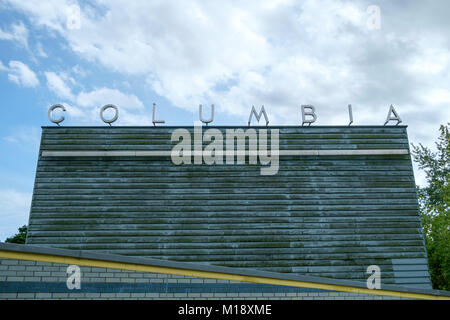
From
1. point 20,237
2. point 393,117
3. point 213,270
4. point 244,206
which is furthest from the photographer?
point 20,237

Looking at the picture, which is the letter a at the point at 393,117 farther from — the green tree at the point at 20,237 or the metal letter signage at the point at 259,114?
the green tree at the point at 20,237

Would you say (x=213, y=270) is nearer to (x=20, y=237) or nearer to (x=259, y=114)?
(x=259, y=114)

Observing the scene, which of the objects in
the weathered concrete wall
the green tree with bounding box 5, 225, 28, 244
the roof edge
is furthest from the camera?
the green tree with bounding box 5, 225, 28, 244

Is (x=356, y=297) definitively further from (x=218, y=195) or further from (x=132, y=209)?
(x=132, y=209)

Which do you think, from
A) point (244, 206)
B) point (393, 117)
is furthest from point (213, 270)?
point (393, 117)

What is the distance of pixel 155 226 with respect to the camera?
13.0 m

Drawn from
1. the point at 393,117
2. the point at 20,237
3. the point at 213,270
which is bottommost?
the point at 213,270

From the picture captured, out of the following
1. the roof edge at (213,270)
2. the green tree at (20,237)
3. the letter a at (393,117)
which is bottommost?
the roof edge at (213,270)

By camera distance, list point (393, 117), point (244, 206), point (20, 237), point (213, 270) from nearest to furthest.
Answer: point (213, 270)
point (244, 206)
point (393, 117)
point (20, 237)

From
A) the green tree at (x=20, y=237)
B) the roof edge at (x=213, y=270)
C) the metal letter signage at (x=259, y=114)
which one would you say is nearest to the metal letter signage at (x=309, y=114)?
the metal letter signage at (x=259, y=114)

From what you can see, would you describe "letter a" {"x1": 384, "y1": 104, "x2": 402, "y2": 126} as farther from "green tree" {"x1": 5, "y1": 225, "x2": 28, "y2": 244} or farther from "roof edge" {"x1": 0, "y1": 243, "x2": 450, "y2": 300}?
"green tree" {"x1": 5, "y1": 225, "x2": 28, "y2": 244}

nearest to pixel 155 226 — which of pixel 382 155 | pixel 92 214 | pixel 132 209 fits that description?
pixel 132 209

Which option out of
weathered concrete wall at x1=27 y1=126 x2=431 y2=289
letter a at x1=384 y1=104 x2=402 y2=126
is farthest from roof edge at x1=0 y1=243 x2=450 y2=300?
letter a at x1=384 y1=104 x2=402 y2=126

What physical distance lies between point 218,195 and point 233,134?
2622 mm
